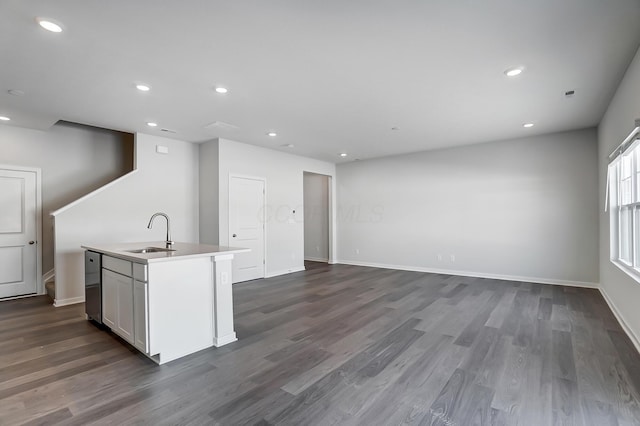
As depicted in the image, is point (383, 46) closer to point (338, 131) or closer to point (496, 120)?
point (338, 131)

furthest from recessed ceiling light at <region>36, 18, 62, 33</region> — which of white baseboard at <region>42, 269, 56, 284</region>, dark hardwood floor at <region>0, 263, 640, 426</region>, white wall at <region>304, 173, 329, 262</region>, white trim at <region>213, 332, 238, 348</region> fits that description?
white wall at <region>304, 173, 329, 262</region>

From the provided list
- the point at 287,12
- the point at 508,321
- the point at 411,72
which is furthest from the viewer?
the point at 508,321

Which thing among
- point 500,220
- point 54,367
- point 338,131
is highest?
point 338,131

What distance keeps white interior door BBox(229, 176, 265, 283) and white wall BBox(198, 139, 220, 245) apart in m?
0.26

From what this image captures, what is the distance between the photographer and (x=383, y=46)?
2.59m

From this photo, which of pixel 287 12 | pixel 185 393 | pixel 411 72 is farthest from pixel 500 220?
pixel 185 393

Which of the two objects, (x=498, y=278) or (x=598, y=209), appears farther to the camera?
(x=498, y=278)

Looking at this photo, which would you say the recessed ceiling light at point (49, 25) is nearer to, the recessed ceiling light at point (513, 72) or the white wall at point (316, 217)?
the recessed ceiling light at point (513, 72)

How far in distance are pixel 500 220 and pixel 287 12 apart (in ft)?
18.0

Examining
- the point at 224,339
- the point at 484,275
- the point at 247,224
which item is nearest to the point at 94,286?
the point at 224,339

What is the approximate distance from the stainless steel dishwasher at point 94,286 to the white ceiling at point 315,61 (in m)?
1.88

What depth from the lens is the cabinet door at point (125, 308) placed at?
2848 millimetres

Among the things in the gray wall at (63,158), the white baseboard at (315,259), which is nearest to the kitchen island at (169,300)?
the gray wall at (63,158)

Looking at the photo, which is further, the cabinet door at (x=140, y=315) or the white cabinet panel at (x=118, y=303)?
the white cabinet panel at (x=118, y=303)
